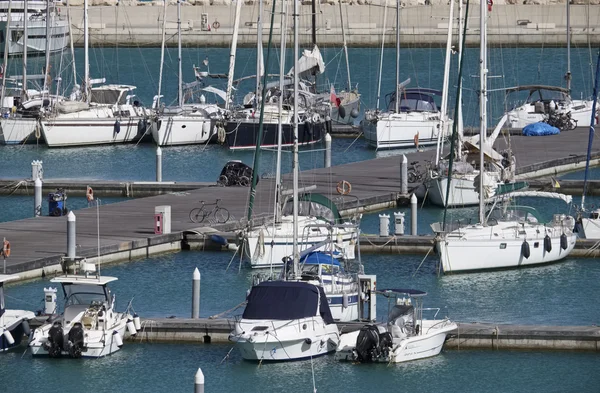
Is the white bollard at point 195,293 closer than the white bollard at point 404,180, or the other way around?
the white bollard at point 195,293

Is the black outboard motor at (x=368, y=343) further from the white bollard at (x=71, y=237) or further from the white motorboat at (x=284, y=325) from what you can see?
the white bollard at (x=71, y=237)

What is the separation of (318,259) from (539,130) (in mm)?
32668

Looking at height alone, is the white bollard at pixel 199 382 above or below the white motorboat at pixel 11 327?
above

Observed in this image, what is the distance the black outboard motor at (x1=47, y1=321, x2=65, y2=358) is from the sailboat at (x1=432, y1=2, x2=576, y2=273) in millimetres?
10929

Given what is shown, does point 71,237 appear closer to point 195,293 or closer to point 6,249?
point 6,249

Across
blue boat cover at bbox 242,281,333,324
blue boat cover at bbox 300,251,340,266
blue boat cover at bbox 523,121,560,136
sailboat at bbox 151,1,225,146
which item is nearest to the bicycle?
blue boat cover at bbox 300,251,340,266

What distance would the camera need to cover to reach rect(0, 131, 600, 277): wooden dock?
40.5 meters

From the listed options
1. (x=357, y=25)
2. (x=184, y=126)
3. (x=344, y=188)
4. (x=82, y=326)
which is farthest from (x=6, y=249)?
(x=357, y=25)

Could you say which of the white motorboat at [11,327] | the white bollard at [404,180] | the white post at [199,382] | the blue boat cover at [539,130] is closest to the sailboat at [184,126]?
the blue boat cover at [539,130]

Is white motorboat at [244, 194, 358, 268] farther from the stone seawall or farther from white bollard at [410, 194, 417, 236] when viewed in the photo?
the stone seawall

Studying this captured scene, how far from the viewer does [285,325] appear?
101 feet

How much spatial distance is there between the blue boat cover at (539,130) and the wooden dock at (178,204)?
222cm

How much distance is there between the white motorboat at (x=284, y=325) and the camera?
100 ft

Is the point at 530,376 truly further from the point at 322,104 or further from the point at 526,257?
the point at 322,104
